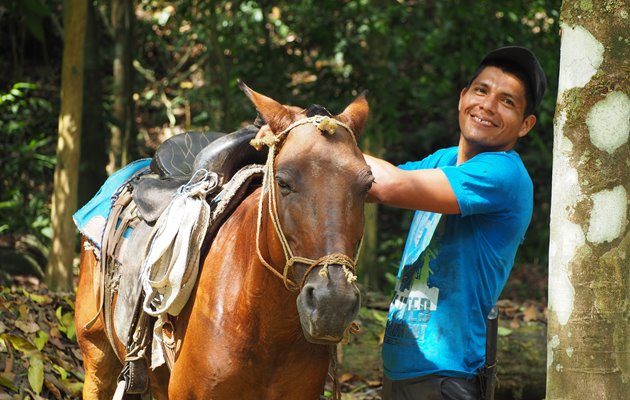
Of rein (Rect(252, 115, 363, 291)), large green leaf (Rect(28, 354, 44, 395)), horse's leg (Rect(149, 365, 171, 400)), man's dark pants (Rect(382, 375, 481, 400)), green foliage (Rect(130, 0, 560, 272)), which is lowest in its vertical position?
large green leaf (Rect(28, 354, 44, 395))

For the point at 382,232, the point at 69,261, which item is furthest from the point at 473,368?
the point at 382,232

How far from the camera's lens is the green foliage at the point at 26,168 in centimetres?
1083

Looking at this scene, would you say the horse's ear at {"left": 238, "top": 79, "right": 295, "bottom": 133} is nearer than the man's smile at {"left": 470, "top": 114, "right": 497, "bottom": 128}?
Yes

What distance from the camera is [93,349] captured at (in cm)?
519

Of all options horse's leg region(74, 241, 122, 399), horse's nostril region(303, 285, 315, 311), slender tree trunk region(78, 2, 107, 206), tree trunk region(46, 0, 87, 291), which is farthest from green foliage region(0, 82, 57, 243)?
horse's nostril region(303, 285, 315, 311)

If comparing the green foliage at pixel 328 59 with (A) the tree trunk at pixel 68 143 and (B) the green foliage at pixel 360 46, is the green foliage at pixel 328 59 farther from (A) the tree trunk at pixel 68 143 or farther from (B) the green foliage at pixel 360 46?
(A) the tree trunk at pixel 68 143

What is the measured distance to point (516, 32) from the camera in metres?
10.8

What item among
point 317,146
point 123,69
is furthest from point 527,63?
point 123,69

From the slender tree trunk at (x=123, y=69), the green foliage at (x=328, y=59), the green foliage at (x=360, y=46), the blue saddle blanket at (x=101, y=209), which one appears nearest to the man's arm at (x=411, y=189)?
the blue saddle blanket at (x=101, y=209)

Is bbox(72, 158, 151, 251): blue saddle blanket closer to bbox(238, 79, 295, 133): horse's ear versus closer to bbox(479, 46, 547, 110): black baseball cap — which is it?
bbox(238, 79, 295, 133): horse's ear

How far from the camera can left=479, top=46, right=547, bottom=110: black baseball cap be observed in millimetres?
3834

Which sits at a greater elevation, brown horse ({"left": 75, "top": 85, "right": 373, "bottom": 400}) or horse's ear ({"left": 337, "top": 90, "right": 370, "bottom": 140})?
horse's ear ({"left": 337, "top": 90, "right": 370, "bottom": 140})

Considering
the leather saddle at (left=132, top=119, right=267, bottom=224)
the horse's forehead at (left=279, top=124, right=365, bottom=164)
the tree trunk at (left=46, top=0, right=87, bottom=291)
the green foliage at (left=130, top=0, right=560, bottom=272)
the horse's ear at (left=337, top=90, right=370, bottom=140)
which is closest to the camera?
the horse's forehead at (left=279, top=124, right=365, bottom=164)

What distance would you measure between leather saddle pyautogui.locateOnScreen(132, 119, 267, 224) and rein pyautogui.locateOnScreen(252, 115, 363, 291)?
1.17ft
